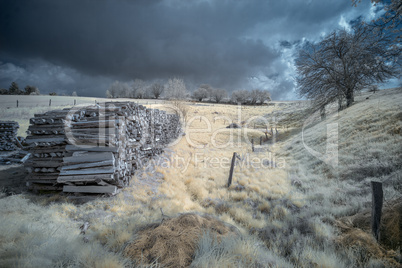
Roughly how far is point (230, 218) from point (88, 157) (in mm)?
5421

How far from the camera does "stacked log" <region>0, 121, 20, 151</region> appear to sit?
42.2ft

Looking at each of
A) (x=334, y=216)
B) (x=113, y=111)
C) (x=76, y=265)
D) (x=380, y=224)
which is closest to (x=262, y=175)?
(x=334, y=216)

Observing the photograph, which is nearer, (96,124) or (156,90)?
(96,124)

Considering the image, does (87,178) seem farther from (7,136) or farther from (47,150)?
(7,136)

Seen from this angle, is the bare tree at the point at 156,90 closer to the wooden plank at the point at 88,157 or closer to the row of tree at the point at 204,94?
the row of tree at the point at 204,94

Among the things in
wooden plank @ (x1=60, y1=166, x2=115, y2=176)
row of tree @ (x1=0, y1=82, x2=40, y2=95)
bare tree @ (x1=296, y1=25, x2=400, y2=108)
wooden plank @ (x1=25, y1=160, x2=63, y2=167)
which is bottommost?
wooden plank @ (x1=60, y1=166, x2=115, y2=176)

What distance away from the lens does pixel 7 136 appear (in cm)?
1316

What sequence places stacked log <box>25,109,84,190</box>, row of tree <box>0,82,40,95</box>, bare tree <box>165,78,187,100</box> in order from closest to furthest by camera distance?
1. stacked log <box>25,109,84,190</box>
2. bare tree <box>165,78,187,100</box>
3. row of tree <box>0,82,40,95</box>

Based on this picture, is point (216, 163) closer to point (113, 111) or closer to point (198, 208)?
point (198, 208)

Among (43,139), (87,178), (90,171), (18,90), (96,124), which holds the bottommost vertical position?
(87,178)

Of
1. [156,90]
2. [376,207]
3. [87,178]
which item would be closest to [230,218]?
[376,207]

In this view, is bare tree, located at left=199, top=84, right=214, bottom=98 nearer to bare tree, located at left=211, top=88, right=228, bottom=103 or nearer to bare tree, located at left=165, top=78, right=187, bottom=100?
bare tree, located at left=211, top=88, right=228, bottom=103

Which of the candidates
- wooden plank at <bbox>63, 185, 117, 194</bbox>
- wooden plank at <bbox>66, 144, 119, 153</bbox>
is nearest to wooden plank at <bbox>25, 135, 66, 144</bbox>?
wooden plank at <bbox>66, 144, 119, 153</bbox>

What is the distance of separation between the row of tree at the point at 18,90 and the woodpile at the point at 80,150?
68.6m
